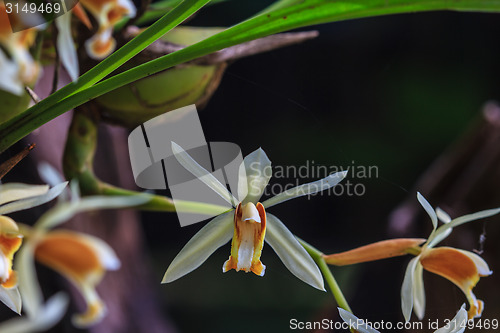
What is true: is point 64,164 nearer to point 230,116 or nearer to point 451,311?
point 230,116

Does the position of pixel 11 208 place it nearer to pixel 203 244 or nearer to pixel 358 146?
pixel 203 244

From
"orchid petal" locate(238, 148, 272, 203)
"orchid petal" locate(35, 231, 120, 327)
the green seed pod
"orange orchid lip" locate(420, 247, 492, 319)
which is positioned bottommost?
"orange orchid lip" locate(420, 247, 492, 319)

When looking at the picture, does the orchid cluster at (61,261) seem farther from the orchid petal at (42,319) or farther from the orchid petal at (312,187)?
the orchid petal at (312,187)

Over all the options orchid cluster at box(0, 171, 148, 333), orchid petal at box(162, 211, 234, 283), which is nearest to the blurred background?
orchid petal at box(162, 211, 234, 283)

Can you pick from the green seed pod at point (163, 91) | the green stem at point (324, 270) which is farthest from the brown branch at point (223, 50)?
the green stem at point (324, 270)

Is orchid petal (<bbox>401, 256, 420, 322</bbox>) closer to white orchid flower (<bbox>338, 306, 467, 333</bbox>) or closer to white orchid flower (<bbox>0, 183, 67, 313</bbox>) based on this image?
white orchid flower (<bbox>338, 306, 467, 333</bbox>)

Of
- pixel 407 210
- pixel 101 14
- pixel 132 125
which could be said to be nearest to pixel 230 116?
pixel 132 125
